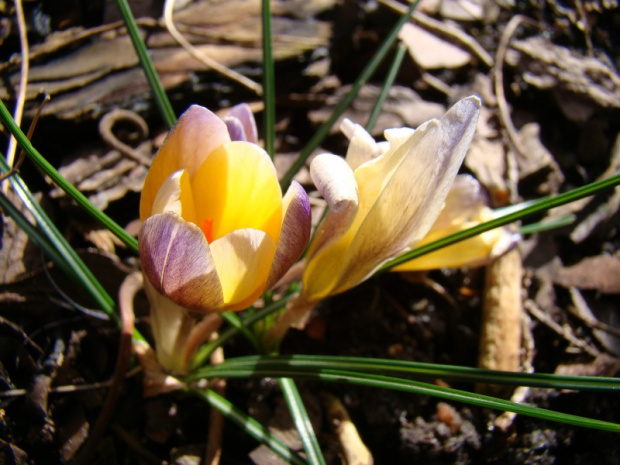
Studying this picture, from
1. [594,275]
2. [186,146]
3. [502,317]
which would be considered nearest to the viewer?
[186,146]

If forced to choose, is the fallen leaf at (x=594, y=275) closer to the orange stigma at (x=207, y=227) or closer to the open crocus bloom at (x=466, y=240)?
the open crocus bloom at (x=466, y=240)

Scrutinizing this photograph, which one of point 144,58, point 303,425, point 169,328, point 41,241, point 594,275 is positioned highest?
Answer: point 144,58

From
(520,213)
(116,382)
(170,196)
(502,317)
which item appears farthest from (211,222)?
(502,317)

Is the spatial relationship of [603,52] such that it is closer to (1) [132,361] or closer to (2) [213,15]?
(2) [213,15]

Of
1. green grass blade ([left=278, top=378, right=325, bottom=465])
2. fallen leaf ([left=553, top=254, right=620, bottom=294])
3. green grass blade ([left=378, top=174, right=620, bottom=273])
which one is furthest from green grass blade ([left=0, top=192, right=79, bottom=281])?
fallen leaf ([left=553, top=254, right=620, bottom=294])

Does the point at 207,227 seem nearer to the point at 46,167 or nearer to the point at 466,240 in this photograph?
the point at 46,167

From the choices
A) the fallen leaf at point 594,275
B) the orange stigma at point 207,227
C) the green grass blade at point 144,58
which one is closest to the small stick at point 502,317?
the fallen leaf at point 594,275

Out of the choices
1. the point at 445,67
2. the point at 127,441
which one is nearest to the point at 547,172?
the point at 445,67

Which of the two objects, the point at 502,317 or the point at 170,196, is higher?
the point at 170,196
